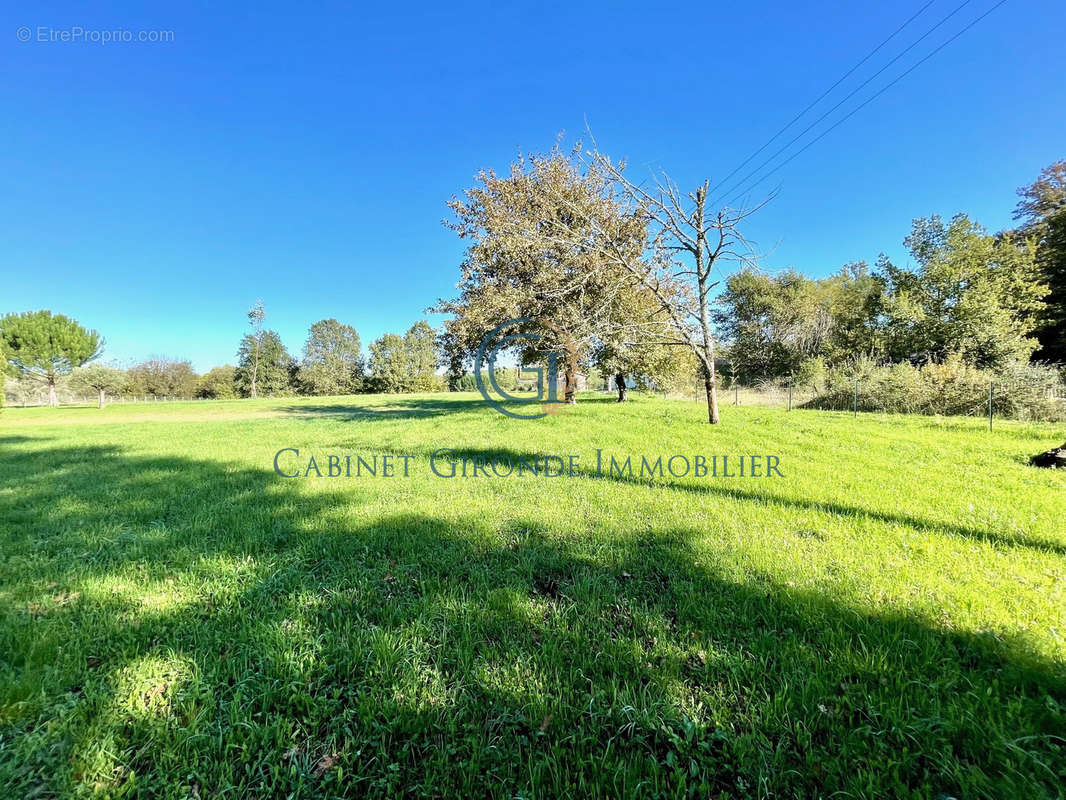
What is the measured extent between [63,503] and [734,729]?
7.28 meters

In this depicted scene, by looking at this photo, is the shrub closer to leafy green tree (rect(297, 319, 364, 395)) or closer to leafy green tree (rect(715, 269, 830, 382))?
leafy green tree (rect(715, 269, 830, 382))

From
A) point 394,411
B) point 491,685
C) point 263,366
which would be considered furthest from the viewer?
point 263,366

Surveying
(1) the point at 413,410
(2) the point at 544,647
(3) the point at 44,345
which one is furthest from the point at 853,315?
(3) the point at 44,345

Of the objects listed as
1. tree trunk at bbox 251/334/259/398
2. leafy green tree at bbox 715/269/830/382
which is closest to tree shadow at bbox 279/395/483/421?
leafy green tree at bbox 715/269/830/382

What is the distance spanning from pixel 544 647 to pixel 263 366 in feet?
209

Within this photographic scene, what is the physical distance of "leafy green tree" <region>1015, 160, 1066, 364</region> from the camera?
19203mm

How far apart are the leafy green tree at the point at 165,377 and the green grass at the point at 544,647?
220 ft

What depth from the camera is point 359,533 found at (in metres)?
3.61

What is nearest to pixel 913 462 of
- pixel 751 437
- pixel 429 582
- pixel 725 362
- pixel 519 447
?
pixel 751 437

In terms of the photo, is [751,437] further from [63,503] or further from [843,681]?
[63,503]

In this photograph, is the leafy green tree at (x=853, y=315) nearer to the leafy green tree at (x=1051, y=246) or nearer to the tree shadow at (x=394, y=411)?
the leafy green tree at (x=1051, y=246)

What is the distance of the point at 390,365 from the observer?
53.6 m

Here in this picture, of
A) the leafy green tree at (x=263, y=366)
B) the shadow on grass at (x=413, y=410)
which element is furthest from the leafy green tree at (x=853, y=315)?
the leafy green tree at (x=263, y=366)

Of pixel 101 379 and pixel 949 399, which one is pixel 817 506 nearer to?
pixel 949 399
